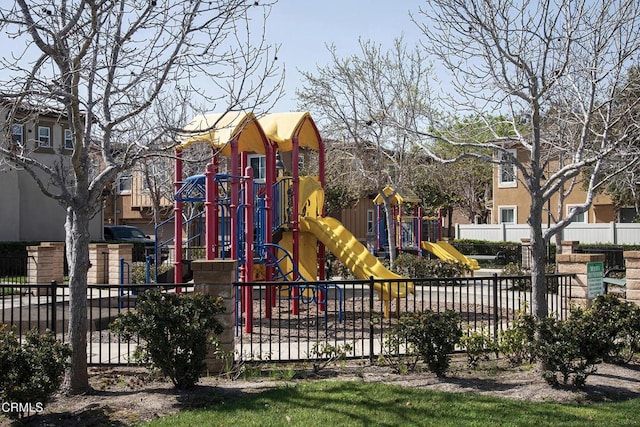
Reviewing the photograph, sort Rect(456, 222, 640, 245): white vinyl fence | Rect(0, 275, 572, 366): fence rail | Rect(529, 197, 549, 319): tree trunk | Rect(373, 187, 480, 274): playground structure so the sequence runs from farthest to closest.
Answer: Rect(456, 222, 640, 245): white vinyl fence, Rect(373, 187, 480, 274): playground structure, Rect(0, 275, 572, 366): fence rail, Rect(529, 197, 549, 319): tree trunk

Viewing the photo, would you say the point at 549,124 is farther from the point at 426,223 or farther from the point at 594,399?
the point at 426,223

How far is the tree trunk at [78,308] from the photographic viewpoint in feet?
22.7

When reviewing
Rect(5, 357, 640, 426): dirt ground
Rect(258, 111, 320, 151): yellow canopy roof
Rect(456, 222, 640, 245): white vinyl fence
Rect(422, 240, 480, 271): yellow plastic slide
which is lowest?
Rect(5, 357, 640, 426): dirt ground

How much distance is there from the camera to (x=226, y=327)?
7.77 metres

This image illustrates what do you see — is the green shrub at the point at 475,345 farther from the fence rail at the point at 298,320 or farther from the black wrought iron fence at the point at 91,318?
the black wrought iron fence at the point at 91,318

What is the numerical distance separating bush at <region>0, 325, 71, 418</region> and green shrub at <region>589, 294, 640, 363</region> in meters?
5.81

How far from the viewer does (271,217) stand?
528 inches

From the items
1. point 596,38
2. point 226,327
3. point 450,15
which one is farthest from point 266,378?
point 596,38

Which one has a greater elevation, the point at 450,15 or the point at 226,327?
the point at 450,15

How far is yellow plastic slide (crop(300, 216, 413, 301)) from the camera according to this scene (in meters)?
13.4

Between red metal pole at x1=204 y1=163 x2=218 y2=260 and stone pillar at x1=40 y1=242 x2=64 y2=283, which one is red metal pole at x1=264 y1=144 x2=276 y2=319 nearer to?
red metal pole at x1=204 y1=163 x2=218 y2=260

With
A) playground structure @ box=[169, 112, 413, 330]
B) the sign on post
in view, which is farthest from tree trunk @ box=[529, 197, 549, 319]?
playground structure @ box=[169, 112, 413, 330]

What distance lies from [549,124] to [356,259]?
15.1ft

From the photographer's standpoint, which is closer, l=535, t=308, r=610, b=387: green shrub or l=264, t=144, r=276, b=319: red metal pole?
l=535, t=308, r=610, b=387: green shrub
